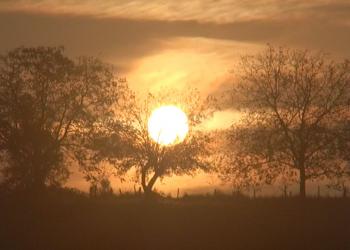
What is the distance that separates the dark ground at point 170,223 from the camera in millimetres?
64062

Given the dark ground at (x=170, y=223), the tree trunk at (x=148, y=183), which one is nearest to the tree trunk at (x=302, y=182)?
the dark ground at (x=170, y=223)

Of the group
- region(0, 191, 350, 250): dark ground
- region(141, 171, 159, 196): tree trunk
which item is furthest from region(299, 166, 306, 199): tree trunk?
region(141, 171, 159, 196): tree trunk

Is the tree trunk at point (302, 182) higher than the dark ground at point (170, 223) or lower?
higher

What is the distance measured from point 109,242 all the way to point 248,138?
74.4ft

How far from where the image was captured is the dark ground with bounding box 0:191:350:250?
64062mm

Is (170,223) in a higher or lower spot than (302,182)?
lower

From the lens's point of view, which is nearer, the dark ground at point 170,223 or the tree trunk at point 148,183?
the dark ground at point 170,223

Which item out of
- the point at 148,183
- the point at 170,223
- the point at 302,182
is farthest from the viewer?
the point at 148,183

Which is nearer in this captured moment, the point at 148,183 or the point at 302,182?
the point at 302,182

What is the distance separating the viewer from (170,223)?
69938mm

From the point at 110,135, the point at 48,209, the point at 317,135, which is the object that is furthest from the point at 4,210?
the point at 317,135

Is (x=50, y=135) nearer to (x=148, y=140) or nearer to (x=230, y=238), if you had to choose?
(x=148, y=140)

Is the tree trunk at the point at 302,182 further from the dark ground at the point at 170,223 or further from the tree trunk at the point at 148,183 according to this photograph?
the tree trunk at the point at 148,183

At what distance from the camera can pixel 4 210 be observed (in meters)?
72.2
